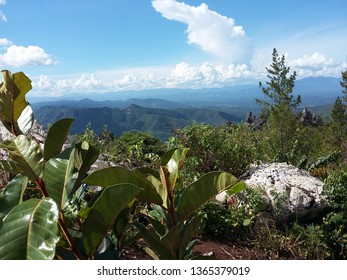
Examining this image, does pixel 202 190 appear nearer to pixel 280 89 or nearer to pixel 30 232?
pixel 30 232

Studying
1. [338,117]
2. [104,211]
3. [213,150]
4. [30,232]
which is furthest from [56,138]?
[338,117]

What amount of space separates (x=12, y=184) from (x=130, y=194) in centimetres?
49

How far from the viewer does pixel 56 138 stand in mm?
1555

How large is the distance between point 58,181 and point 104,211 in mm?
222

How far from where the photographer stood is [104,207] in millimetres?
1413

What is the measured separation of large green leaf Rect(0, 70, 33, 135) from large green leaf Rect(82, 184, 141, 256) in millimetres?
494

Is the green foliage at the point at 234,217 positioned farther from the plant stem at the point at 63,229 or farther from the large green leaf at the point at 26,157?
the large green leaf at the point at 26,157

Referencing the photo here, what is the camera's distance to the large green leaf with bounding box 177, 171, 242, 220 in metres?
1.49

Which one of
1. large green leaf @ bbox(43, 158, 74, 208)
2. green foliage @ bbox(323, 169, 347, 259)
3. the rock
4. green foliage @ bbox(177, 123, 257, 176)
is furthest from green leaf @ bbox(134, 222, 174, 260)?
green foliage @ bbox(177, 123, 257, 176)

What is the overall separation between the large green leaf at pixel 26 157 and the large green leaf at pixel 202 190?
2.03ft

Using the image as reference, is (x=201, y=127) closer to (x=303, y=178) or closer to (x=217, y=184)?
(x=303, y=178)

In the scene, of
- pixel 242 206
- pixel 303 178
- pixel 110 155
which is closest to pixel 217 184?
pixel 242 206

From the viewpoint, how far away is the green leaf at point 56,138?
1541mm

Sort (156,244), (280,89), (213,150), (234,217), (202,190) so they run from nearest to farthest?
1. (202,190)
2. (156,244)
3. (234,217)
4. (213,150)
5. (280,89)
